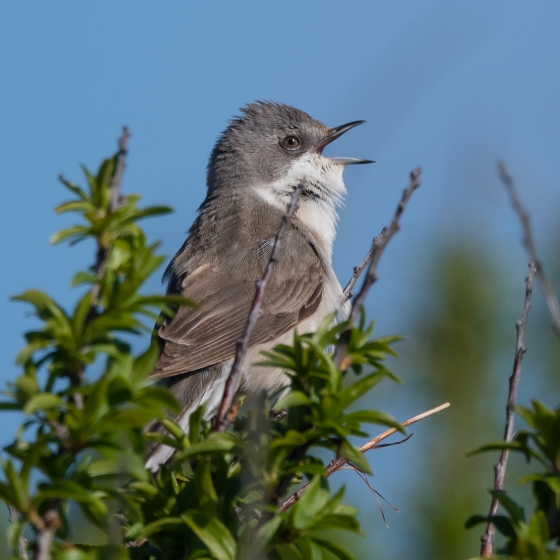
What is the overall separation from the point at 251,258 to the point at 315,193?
112cm

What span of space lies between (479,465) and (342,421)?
2882 millimetres

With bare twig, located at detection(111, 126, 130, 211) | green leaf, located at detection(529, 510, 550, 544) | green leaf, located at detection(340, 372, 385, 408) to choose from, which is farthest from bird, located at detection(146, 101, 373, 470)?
green leaf, located at detection(529, 510, 550, 544)

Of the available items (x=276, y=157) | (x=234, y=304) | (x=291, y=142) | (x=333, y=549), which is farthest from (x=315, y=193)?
(x=333, y=549)

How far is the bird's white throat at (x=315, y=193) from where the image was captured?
220 inches

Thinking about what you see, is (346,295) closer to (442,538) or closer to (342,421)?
(442,538)

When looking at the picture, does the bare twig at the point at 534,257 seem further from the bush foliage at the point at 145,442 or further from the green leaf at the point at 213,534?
the green leaf at the point at 213,534

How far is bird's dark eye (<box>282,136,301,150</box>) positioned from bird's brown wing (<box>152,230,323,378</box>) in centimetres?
128

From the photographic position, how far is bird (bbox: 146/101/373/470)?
4.25 m

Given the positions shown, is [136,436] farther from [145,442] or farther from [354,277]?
[354,277]

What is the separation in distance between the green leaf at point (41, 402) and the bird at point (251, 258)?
1.17 m

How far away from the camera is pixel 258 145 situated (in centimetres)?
623

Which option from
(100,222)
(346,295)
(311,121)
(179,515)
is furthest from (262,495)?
(311,121)

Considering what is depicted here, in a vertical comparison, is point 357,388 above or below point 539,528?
above

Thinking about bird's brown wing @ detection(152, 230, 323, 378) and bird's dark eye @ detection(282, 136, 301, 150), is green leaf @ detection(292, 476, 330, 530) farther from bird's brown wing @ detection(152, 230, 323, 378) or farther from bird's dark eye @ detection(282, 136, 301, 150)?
bird's dark eye @ detection(282, 136, 301, 150)
